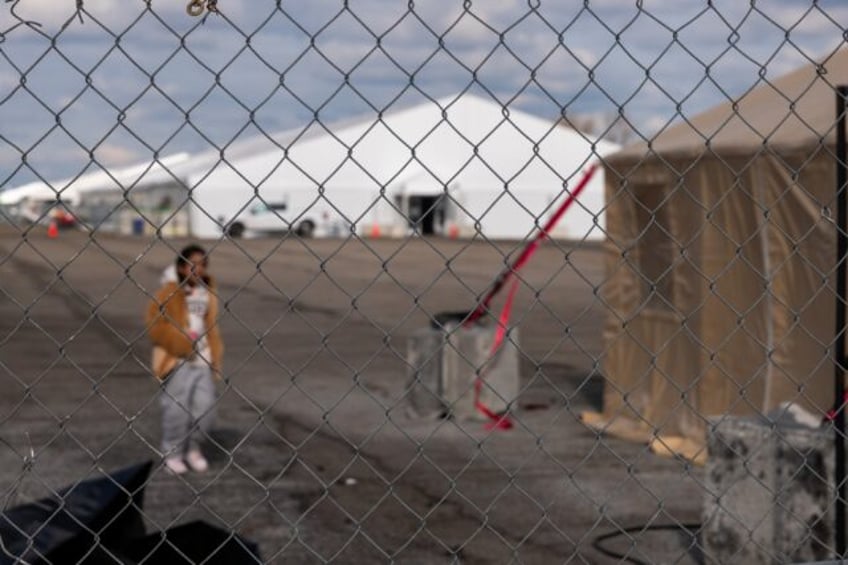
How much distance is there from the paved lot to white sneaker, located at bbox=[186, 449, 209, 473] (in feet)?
0.27

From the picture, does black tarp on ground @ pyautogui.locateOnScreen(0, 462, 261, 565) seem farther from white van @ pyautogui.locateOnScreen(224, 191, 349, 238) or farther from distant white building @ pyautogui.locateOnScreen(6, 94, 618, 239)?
white van @ pyautogui.locateOnScreen(224, 191, 349, 238)

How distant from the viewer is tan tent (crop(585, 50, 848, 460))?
8.59 metres

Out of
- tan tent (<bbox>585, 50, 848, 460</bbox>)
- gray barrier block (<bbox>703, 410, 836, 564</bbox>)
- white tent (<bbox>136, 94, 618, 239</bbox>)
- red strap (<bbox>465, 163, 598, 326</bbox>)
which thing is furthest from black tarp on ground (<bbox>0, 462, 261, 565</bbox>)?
white tent (<bbox>136, 94, 618, 239</bbox>)

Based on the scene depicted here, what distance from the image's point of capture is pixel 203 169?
57.8m

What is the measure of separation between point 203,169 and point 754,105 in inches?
1924

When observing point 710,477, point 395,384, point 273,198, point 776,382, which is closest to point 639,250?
point 776,382

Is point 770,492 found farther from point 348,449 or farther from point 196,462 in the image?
point 348,449

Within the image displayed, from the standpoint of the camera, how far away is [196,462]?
926 centimetres

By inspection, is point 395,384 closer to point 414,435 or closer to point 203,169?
point 414,435

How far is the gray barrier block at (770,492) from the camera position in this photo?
586 cm

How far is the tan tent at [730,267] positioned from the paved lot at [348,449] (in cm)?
52

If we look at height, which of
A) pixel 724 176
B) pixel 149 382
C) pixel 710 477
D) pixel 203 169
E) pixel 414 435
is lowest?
pixel 203 169

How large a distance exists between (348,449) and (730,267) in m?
3.06

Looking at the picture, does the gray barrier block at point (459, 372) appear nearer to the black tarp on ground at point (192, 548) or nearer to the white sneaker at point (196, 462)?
the white sneaker at point (196, 462)
